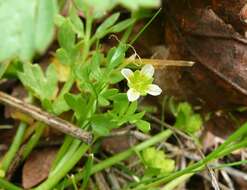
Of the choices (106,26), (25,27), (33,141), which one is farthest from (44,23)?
(33,141)

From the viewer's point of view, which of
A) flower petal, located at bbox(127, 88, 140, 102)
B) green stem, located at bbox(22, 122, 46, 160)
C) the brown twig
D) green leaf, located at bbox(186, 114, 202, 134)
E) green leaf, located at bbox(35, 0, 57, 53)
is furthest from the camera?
green leaf, located at bbox(186, 114, 202, 134)

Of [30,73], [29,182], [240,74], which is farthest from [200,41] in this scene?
[29,182]

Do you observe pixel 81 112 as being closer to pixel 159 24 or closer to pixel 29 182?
pixel 29 182

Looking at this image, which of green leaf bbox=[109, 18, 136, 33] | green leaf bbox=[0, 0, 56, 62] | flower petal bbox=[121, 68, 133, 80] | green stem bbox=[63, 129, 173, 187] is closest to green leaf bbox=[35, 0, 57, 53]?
green leaf bbox=[0, 0, 56, 62]

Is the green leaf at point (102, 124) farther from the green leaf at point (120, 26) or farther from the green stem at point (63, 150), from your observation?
the green leaf at point (120, 26)

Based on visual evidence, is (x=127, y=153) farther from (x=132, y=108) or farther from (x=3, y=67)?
(x=3, y=67)

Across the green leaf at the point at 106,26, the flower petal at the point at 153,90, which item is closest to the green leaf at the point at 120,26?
the green leaf at the point at 106,26

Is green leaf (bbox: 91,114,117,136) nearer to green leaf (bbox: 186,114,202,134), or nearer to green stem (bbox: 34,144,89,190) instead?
green stem (bbox: 34,144,89,190)
